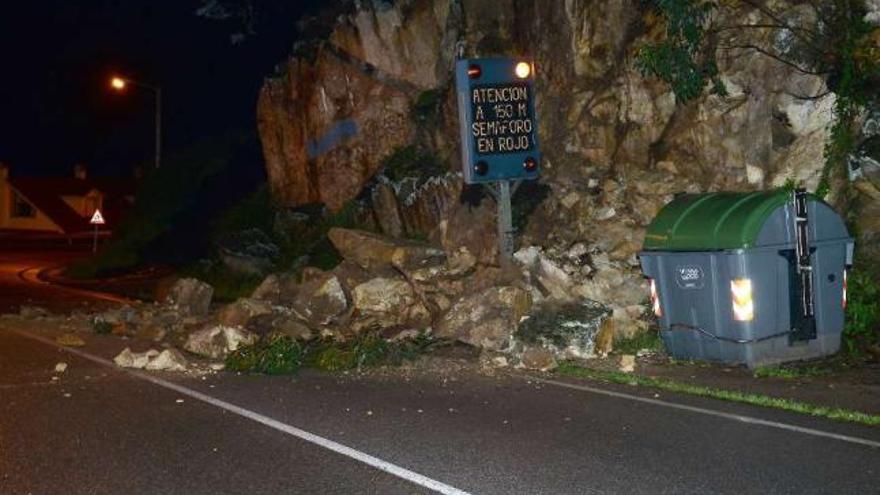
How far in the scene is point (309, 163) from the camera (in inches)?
977

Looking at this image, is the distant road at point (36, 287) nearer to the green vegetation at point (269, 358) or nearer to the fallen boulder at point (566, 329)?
the green vegetation at point (269, 358)

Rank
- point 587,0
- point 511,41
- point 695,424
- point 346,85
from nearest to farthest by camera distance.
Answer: point 695,424 → point 587,0 → point 511,41 → point 346,85

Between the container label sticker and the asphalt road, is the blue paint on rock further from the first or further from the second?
the asphalt road

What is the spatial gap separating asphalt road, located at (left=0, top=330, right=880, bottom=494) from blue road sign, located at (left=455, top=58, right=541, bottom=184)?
4240 millimetres

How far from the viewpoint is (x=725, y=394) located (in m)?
9.02

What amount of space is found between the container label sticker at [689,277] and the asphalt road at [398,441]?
1.97m

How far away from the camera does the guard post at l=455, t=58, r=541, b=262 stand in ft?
43.5

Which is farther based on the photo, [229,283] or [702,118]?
[229,283]

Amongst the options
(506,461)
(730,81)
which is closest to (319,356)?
(506,461)

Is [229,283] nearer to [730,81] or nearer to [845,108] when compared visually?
[730,81]

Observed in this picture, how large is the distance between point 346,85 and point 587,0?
8075 mm

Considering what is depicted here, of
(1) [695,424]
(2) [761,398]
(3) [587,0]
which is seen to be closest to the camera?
(1) [695,424]

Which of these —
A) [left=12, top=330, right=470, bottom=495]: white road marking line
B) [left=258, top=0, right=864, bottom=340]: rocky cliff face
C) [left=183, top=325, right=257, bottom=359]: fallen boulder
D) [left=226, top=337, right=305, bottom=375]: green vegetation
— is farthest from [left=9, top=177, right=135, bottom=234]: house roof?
[left=12, top=330, right=470, bottom=495]: white road marking line

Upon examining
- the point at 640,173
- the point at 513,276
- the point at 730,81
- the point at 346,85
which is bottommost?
the point at 513,276
